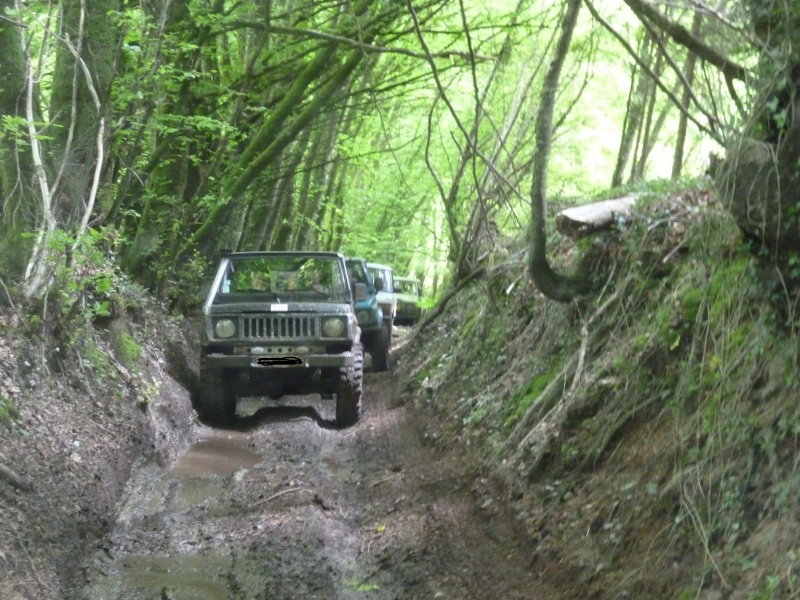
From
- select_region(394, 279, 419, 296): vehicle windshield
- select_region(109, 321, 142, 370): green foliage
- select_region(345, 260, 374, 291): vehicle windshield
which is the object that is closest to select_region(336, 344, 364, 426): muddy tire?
select_region(109, 321, 142, 370): green foliage

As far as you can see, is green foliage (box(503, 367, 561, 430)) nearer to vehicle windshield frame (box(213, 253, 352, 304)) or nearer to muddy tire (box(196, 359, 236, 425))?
vehicle windshield frame (box(213, 253, 352, 304))

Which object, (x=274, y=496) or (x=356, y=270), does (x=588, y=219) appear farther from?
(x=356, y=270)

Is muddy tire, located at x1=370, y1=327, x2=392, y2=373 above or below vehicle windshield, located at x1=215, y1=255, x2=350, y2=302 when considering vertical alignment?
below

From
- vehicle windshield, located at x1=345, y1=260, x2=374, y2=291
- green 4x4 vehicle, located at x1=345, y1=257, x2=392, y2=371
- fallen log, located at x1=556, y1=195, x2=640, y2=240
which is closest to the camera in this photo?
fallen log, located at x1=556, y1=195, x2=640, y2=240

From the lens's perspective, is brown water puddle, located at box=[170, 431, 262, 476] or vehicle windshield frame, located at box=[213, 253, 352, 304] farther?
vehicle windshield frame, located at box=[213, 253, 352, 304]

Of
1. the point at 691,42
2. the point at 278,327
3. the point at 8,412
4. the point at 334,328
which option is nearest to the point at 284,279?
the point at 278,327

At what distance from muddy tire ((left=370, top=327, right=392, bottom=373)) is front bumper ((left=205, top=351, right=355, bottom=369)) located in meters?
4.96

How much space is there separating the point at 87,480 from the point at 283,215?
639 inches

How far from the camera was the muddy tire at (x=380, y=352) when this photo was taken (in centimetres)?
1578

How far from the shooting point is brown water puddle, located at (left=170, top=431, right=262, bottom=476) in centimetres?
857

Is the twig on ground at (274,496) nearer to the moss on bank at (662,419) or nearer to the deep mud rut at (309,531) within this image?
the deep mud rut at (309,531)

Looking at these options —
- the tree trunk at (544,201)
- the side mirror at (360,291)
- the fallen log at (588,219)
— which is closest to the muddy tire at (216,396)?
the side mirror at (360,291)

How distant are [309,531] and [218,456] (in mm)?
3225

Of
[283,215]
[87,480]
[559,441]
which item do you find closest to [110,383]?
[87,480]
